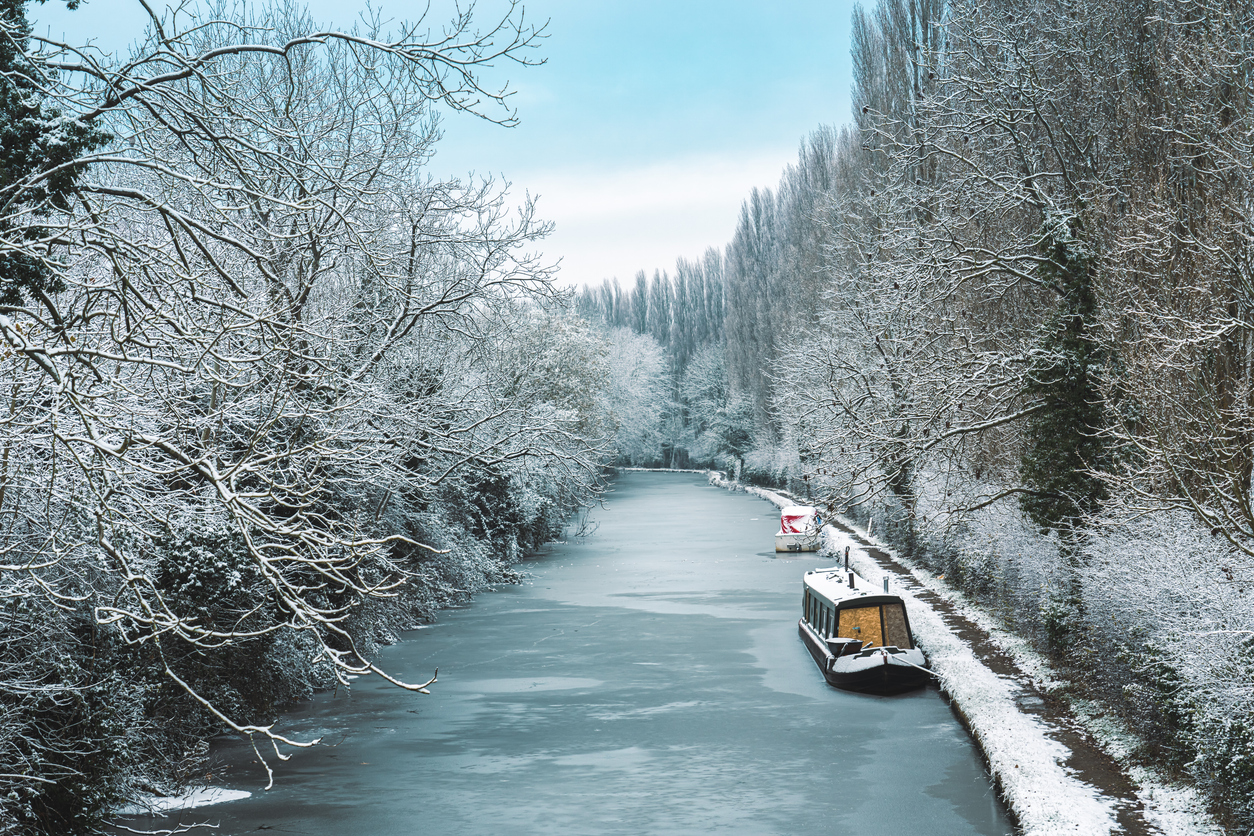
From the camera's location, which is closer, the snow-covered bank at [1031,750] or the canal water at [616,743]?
the snow-covered bank at [1031,750]

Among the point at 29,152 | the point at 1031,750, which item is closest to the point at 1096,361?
the point at 1031,750

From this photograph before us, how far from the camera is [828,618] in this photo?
1678 centimetres

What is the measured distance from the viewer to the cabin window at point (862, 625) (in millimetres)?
15984

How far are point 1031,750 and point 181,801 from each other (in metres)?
8.97

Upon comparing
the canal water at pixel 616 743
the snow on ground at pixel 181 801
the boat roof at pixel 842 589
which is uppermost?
the boat roof at pixel 842 589

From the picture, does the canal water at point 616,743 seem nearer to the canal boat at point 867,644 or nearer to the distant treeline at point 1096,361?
→ the canal boat at point 867,644

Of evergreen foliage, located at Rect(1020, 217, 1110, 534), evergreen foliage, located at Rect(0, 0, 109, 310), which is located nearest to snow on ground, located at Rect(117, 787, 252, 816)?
evergreen foliage, located at Rect(0, 0, 109, 310)

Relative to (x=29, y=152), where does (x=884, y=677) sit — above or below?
below

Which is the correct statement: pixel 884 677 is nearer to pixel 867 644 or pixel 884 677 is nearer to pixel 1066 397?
pixel 867 644

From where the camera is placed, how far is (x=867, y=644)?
52.3 feet

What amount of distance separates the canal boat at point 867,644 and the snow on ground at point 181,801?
8.62m

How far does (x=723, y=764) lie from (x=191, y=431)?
7.31m

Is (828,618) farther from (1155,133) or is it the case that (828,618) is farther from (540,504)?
(540,504)

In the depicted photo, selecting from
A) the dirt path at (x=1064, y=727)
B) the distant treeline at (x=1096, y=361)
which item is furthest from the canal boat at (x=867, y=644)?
the distant treeline at (x=1096, y=361)
